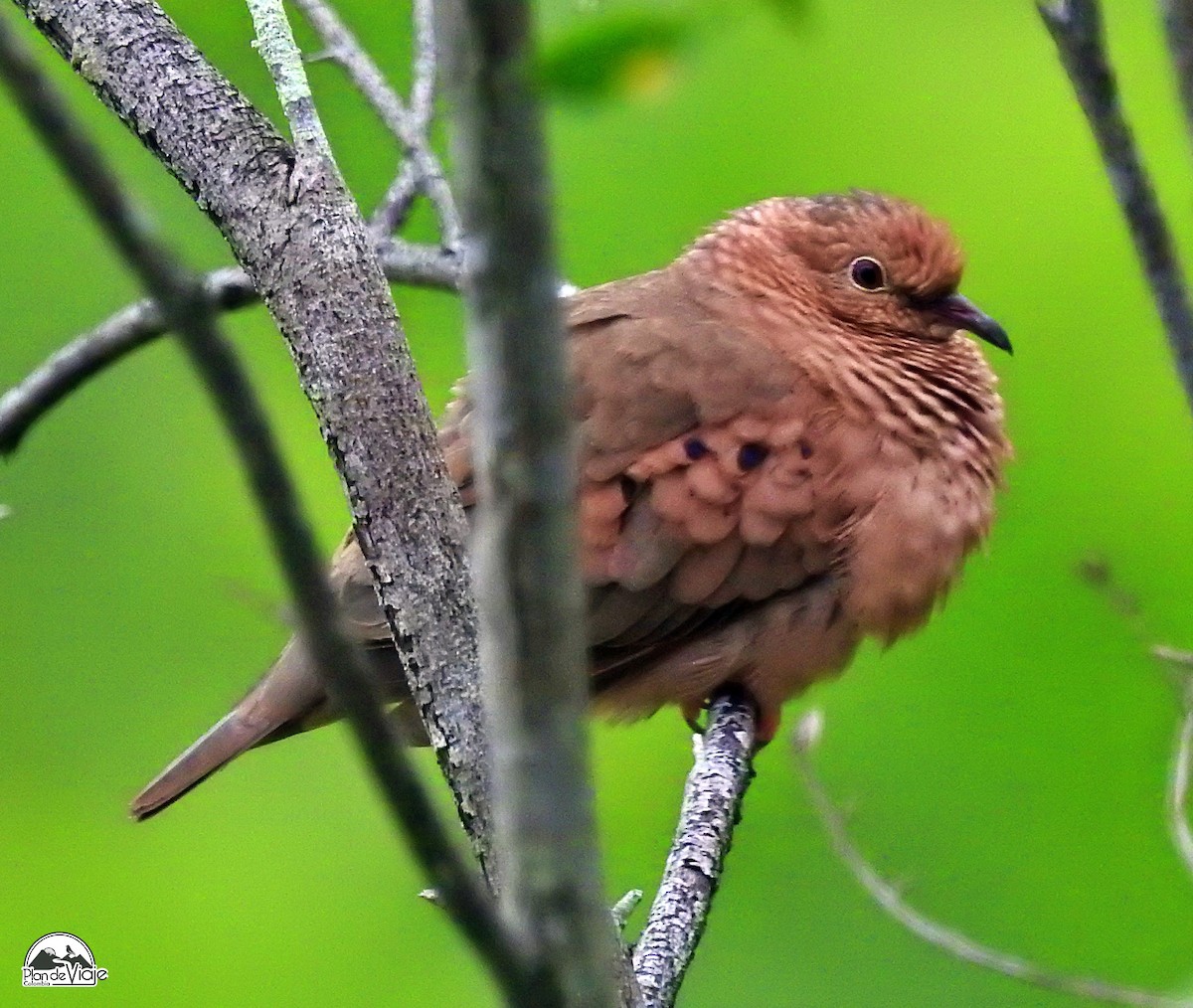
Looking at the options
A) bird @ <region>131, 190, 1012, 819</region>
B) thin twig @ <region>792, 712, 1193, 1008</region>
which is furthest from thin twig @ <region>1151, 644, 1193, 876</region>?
bird @ <region>131, 190, 1012, 819</region>

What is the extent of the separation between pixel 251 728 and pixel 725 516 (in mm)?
945

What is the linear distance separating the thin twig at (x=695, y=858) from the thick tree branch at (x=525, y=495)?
33.0 inches

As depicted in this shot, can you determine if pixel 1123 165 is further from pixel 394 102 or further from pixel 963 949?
pixel 394 102

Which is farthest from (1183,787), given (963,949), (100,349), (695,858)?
(100,349)

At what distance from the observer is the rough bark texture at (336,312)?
1.86 metres

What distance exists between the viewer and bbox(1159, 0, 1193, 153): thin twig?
4.77ft

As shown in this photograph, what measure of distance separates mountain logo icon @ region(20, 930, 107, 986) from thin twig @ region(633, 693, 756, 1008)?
1.90 metres

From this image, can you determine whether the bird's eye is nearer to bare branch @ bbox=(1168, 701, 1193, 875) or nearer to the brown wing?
the brown wing

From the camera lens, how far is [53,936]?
14.6 ft

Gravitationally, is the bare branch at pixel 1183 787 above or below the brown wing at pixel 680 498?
below

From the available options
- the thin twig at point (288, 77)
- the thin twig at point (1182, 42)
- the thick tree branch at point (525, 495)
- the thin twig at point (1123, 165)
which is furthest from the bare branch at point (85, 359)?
the thick tree branch at point (525, 495)

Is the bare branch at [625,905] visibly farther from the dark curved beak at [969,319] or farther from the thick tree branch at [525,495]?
the dark curved beak at [969,319]

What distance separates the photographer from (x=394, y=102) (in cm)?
337

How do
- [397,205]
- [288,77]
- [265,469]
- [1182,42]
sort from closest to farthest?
[265,469]
[1182,42]
[288,77]
[397,205]
